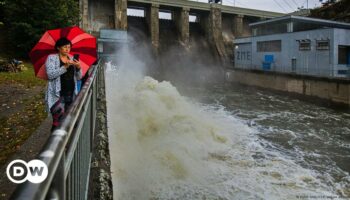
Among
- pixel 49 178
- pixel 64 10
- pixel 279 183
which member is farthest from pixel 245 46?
pixel 49 178

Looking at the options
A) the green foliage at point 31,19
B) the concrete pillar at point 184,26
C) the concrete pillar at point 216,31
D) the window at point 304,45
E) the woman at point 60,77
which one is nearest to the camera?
the woman at point 60,77

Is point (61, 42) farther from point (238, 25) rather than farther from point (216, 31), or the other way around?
point (238, 25)

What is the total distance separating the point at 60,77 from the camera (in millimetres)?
4516

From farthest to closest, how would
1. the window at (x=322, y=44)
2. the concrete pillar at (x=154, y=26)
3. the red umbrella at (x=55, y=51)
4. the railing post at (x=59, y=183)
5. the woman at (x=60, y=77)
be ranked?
1. the concrete pillar at (x=154, y=26)
2. the window at (x=322, y=44)
3. the red umbrella at (x=55, y=51)
4. the woman at (x=60, y=77)
5. the railing post at (x=59, y=183)

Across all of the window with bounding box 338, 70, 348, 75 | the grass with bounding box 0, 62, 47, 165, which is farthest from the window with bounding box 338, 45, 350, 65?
the grass with bounding box 0, 62, 47, 165

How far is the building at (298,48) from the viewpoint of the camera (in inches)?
1094

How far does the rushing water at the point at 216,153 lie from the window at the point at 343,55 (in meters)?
10.9

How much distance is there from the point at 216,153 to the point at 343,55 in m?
23.2

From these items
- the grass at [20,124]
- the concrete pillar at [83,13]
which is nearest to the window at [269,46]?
the concrete pillar at [83,13]

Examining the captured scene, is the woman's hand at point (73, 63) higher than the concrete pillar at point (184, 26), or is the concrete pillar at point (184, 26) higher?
the concrete pillar at point (184, 26)

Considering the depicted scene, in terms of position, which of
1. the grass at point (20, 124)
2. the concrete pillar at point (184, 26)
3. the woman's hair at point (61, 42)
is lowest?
the grass at point (20, 124)

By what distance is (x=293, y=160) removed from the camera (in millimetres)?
11422

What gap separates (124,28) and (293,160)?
Result: 106 feet

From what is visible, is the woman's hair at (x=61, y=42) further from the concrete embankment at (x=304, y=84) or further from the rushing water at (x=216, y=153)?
the concrete embankment at (x=304, y=84)
